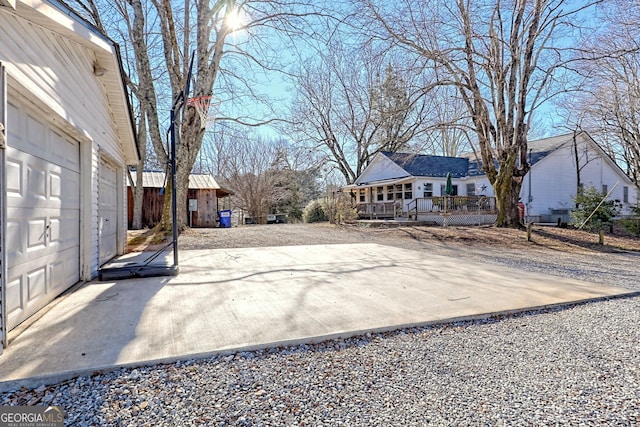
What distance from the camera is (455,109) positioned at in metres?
15.5

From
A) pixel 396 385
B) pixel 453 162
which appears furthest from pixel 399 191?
pixel 396 385

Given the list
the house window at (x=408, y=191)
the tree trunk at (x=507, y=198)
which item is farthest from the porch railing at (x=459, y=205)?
the tree trunk at (x=507, y=198)

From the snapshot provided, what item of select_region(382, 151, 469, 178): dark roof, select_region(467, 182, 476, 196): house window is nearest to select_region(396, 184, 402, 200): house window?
select_region(382, 151, 469, 178): dark roof

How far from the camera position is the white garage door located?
9.43ft

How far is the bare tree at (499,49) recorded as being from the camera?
1142cm

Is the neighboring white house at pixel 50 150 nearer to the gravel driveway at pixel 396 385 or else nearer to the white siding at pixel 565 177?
the gravel driveway at pixel 396 385

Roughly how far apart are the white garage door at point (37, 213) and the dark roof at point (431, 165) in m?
18.5

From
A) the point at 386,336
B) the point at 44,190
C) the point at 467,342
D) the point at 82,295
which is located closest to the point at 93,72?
the point at 44,190

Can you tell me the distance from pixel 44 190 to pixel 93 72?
2524mm

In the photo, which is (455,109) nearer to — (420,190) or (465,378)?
(420,190)

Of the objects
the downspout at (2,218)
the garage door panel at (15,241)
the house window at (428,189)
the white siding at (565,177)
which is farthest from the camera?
the house window at (428,189)

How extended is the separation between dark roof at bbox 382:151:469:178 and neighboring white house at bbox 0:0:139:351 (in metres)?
17.6

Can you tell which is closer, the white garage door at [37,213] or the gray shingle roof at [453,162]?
the white garage door at [37,213]

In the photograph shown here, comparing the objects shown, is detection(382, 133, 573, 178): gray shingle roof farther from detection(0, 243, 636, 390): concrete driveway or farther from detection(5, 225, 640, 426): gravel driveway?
detection(5, 225, 640, 426): gravel driveway
